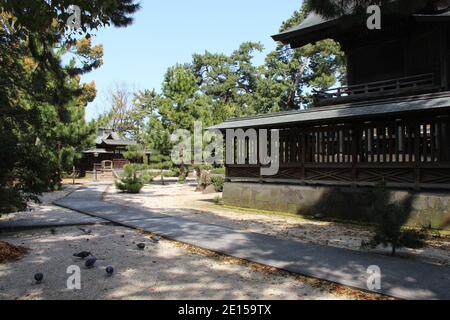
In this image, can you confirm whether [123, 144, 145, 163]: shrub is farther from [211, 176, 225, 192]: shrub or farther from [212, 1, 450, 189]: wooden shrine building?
[212, 1, 450, 189]: wooden shrine building

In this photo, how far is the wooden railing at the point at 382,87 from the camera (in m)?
13.8

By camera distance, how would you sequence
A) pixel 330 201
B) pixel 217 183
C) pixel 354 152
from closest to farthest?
1. pixel 354 152
2. pixel 330 201
3. pixel 217 183

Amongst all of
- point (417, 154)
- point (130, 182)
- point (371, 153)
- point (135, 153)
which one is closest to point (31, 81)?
point (371, 153)

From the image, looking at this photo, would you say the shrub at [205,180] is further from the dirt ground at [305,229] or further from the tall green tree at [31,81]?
the tall green tree at [31,81]

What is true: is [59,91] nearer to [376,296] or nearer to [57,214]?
[57,214]

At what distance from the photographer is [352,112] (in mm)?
12094

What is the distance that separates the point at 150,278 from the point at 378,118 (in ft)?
28.8

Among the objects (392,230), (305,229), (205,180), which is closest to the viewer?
(392,230)

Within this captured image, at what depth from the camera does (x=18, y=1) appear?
5340mm

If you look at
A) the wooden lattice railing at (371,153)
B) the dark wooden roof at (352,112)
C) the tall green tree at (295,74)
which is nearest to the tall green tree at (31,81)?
the dark wooden roof at (352,112)

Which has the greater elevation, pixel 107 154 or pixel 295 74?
pixel 295 74

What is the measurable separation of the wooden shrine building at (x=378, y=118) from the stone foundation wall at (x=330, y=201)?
33 centimetres

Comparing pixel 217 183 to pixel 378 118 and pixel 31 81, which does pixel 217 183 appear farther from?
pixel 31 81

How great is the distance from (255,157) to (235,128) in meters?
1.47
